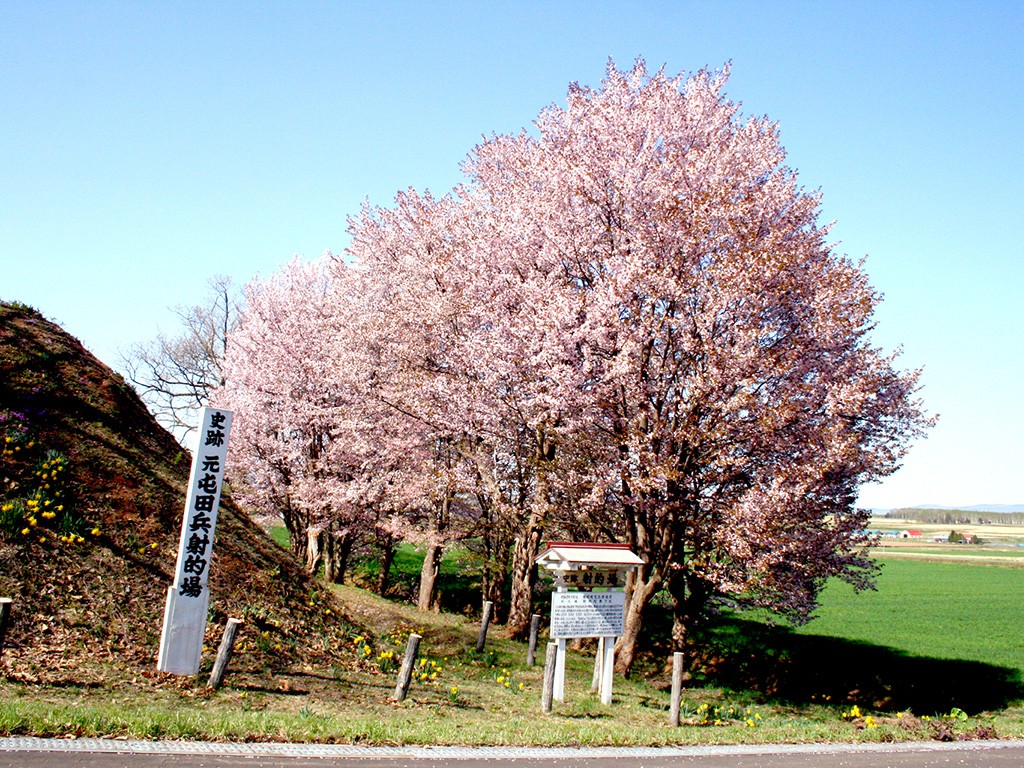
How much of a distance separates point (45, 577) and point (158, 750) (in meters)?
5.83

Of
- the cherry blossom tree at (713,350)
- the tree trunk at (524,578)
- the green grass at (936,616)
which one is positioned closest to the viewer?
the cherry blossom tree at (713,350)

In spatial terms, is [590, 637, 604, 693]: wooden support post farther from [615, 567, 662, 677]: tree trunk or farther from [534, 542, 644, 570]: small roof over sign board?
[615, 567, 662, 677]: tree trunk

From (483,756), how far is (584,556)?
16.3 feet

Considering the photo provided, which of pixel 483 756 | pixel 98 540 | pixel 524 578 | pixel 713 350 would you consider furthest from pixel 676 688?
pixel 98 540

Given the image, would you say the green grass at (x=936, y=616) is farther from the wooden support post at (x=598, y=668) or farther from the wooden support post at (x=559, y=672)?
the wooden support post at (x=559, y=672)

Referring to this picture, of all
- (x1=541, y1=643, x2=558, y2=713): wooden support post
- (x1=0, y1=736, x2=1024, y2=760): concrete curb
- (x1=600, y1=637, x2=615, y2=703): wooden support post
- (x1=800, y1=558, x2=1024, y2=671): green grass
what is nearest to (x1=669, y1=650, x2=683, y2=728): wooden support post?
(x1=600, y1=637, x2=615, y2=703): wooden support post

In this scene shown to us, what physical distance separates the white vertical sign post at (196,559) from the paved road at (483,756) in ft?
9.18

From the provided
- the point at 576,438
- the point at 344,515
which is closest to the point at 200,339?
the point at 344,515

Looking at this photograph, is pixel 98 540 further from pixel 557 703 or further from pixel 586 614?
A: pixel 586 614

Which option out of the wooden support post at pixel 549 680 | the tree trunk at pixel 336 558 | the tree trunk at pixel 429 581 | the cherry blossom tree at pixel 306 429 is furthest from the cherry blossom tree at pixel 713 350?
the tree trunk at pixel 336 558

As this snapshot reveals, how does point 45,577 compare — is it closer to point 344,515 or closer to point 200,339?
point 344,515

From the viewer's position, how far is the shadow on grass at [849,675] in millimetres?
18453

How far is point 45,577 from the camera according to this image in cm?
1223

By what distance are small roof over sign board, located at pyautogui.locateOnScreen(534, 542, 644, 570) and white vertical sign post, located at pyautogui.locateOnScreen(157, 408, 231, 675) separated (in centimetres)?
538
